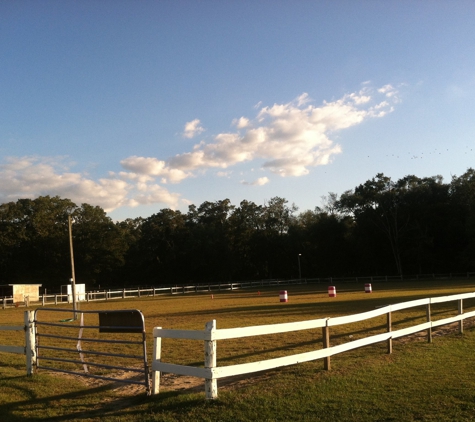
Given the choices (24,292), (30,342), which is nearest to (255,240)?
(24,292)

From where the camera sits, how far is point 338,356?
9.80 m

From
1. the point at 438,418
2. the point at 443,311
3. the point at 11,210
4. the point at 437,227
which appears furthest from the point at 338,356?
the point at 11,210

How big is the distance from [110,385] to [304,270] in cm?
8083

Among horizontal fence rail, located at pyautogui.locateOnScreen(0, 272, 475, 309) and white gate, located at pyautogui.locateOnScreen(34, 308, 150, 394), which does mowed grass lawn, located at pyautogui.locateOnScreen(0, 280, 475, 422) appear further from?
horizontal fence rail, located at pyautogui.locateOnScreen(0, 272, 475, 309)

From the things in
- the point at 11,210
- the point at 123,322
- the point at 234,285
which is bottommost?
the point at 234,285

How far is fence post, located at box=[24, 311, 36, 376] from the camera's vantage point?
8961 millimetres

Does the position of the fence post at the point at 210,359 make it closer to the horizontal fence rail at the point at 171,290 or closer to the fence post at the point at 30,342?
the fence post at the point at 30,342

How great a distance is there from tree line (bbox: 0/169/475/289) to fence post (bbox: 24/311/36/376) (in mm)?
71838

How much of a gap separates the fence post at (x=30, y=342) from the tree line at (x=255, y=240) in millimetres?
71838

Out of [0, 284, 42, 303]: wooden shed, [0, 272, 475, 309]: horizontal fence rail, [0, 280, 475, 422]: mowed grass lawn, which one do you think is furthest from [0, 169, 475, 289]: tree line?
[0, 280, 475, 422]: mowed grass lawn

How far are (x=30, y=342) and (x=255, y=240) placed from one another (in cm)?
8218

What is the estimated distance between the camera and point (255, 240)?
90750 millimetres

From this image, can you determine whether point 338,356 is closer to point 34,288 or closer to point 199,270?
point 34,288

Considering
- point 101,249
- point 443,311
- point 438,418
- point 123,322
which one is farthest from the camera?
point 101,249
